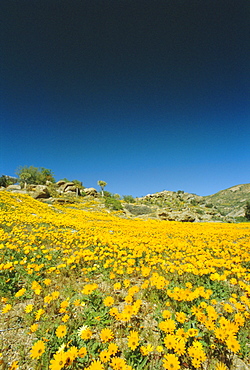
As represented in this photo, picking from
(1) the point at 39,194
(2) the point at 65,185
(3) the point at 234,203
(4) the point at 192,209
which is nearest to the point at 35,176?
(2) the point at 65,185

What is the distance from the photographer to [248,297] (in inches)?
126

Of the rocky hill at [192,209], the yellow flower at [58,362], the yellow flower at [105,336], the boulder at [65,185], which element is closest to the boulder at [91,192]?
the boulder at [65,185]

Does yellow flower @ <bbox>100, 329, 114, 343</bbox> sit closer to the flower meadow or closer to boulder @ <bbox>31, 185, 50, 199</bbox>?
the flower meadow

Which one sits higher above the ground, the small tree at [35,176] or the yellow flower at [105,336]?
the small tree at [35,176]

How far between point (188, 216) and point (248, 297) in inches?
1039

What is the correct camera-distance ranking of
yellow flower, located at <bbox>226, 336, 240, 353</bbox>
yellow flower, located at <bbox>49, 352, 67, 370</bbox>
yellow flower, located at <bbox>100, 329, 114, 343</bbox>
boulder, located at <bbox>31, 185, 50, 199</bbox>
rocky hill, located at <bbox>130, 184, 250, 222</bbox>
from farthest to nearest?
boulder, located at <bbox>31, 185, 50, 199</bbox>
rocky hill, located at <bbox>130, 184, 250, 222</bbox>
yellow flower, located at <bbox>100, 329, 114, 343</bbox>
yellow flower, located at <bbox>226, 336, 240, 353</bbox>
yellow flower, located at <bbox>49, 352, 67, 370</bbox>

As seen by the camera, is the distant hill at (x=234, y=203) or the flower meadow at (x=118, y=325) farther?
the distant hill at (x=234, y=203)

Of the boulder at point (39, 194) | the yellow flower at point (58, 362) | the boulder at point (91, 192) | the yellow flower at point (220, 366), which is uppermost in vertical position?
the boulder at point (91, 192)

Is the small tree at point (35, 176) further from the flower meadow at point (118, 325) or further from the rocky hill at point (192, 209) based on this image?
the flower meadow at point (118, 325)

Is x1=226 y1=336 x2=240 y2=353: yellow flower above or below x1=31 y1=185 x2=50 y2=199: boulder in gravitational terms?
below

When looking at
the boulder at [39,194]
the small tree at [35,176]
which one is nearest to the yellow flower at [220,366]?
the boulder at [39,194]

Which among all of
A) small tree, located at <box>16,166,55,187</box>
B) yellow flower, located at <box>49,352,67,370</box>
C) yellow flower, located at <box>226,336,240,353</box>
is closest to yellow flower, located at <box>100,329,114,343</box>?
yellow flower, located at <box>49,352,67,370</box>

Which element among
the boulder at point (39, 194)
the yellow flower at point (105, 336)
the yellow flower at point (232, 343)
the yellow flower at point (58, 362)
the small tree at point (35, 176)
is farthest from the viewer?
the small tree at point (35, 176)

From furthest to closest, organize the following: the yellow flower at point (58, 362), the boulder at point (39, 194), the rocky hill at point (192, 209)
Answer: the boulder at point (39, 194)
the rocky hill at point (192, 209)
the yellow flower at point (58, 362)
